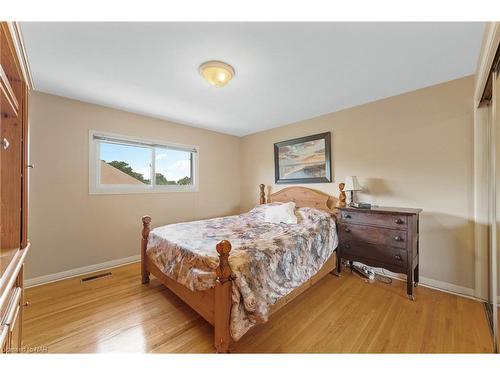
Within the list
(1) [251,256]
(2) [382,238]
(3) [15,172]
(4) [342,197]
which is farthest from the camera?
(4) [342,197]

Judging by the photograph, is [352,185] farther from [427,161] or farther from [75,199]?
[75,199]

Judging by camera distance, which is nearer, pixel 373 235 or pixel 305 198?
pixel 373 235

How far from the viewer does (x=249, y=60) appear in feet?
5.95

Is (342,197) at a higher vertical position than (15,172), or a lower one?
lower

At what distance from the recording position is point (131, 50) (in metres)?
1.67

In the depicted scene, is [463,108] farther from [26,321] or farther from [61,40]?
[26,321]

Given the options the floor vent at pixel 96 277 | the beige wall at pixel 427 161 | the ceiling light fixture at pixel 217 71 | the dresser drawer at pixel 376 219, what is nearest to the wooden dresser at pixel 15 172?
the ceiling light fixture at pixel 217 71

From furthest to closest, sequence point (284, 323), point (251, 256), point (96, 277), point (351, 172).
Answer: point (351, 172)
point (96, 277)
point (284, 323)
point (251, 256)

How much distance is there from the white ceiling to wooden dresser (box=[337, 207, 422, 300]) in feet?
4.68

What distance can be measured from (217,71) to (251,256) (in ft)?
5.29

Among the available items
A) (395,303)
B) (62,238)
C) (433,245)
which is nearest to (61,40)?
(62,238)

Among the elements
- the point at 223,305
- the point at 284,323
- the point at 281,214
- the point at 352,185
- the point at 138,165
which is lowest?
the point at 284,323

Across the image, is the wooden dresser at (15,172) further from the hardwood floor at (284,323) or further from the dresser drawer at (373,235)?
the dresser drawer at (373,235)

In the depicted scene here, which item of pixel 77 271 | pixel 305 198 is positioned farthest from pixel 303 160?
pixel 77 271
